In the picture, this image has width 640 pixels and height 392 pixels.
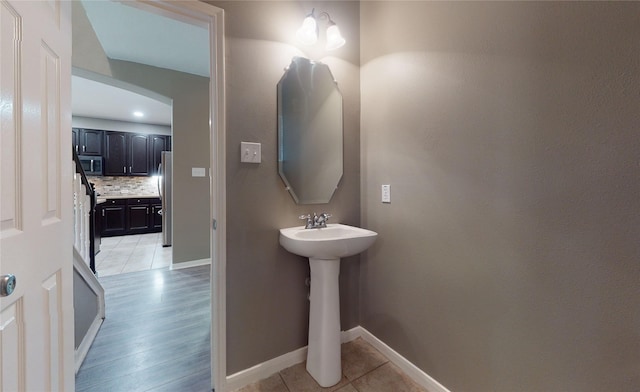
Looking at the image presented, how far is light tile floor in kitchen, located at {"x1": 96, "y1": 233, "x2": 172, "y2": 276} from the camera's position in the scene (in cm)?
337

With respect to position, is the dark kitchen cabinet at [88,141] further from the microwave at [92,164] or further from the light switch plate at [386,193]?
the light switch plate at [386,193]

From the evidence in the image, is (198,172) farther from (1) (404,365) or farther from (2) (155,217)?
(1) (404,365)

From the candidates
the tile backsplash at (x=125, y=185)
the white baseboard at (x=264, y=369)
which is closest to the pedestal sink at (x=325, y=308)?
the white baseboard at (x=264, y=369)

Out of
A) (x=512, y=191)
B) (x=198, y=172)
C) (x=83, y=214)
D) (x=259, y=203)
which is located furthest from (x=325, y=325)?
(x=198, y=172)

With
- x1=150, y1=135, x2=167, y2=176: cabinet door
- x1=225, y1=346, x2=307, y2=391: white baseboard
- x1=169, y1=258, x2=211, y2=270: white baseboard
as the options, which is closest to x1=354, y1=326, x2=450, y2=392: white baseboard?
x1=225, y1=346, x2=307, y2=391: white baseboard

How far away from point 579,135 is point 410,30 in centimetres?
103

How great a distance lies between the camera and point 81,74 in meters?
2.82

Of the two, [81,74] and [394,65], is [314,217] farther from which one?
[81,74]

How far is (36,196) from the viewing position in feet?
2.53

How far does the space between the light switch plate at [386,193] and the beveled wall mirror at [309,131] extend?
32cm

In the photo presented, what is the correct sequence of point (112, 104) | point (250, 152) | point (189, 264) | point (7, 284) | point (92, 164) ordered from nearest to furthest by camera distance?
point (7, 284)
point (250, 152)
point (189, 264)
point (112, 104)
point (92, 164)

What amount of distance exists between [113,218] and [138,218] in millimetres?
423

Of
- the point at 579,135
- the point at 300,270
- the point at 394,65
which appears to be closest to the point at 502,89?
the point at 579,135

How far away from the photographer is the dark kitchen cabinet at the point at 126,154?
18.1 feet
